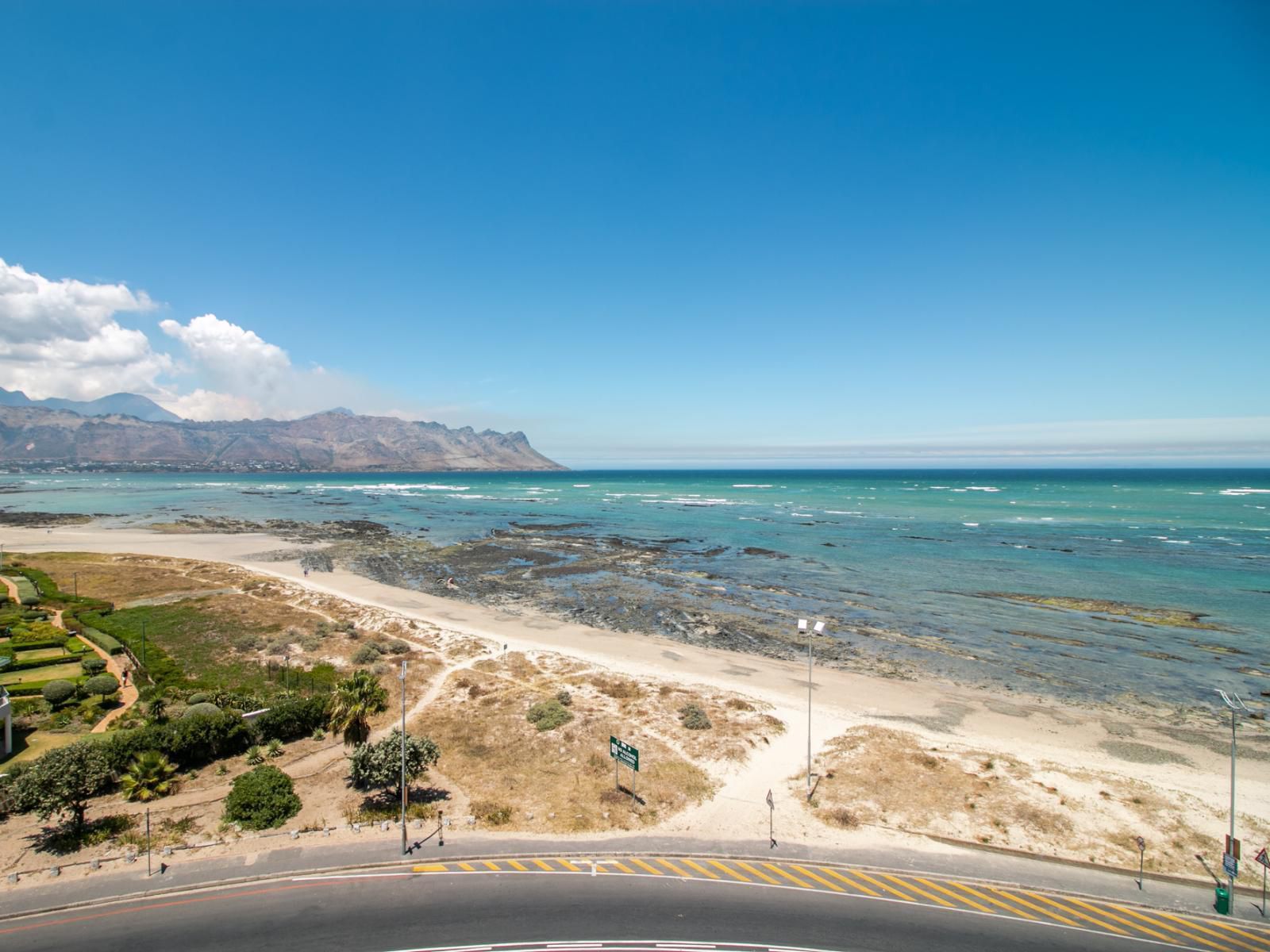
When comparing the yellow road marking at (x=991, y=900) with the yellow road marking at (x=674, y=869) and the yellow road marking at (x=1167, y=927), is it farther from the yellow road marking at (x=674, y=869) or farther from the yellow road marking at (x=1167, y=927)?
the yellow road marking at (x=674, y=869)

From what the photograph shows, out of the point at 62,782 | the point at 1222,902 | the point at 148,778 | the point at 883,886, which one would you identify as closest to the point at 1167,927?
the point at 1222,902

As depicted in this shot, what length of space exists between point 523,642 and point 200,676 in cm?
2353

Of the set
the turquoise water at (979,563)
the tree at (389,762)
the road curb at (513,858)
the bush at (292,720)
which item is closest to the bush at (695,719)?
the road curb at (513,858)

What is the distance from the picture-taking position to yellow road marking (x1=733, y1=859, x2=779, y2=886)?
68.1ft

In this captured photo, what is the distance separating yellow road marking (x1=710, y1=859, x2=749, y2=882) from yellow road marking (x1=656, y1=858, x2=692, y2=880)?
4.04ft

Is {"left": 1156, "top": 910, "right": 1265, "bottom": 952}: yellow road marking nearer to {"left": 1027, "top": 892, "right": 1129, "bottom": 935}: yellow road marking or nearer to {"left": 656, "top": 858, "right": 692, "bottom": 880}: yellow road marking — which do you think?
{"left": 1027, "top": 892, "right": 1129, "bottom": 935}: yellow road marking

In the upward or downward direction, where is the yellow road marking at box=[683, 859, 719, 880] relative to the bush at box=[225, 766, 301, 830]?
downward

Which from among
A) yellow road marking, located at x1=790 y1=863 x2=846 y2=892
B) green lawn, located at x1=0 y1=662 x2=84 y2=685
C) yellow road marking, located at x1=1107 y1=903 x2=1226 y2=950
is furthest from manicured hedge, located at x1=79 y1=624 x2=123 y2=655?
yellow road marking, located at x1=1107 y1=903 x2=1226 y2=950

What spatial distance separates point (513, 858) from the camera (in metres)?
21.9

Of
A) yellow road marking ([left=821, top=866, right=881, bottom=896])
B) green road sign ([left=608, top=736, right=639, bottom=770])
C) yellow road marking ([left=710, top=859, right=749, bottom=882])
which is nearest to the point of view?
yellow road marking ([left=821, top=866, right=881, bottom=896])

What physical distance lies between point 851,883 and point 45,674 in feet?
176

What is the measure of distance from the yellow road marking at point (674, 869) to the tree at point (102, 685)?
3635 centimetres

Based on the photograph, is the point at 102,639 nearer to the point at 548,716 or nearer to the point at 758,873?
the point at 548,716

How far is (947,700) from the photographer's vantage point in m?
40.5
